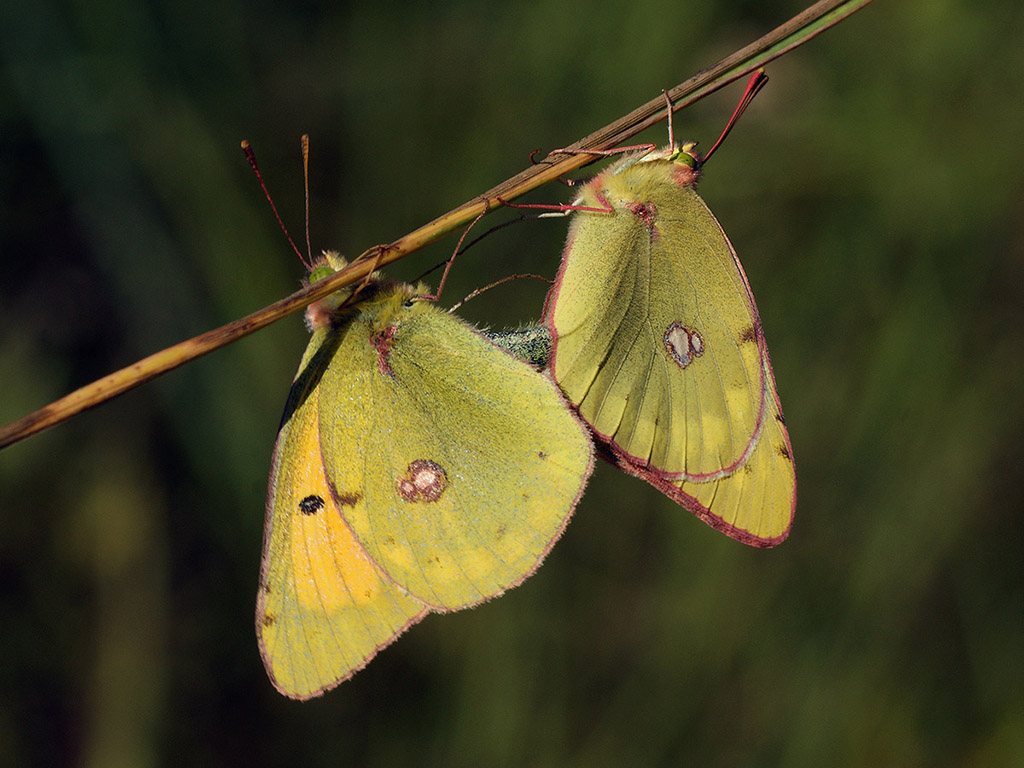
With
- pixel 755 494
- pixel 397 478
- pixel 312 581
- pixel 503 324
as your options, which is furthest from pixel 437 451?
pixel 503 324

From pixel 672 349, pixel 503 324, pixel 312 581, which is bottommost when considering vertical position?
pixel 312 581

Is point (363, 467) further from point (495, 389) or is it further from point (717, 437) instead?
point (717, 437)

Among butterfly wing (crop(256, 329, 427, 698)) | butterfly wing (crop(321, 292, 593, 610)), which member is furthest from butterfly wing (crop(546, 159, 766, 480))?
butterfly wing (crop(256, 329, 427, 698))

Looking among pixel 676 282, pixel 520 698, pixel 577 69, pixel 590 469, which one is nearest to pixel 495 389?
pixel 590 469

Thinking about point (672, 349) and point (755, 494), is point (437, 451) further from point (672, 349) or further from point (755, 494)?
point (755, 494)

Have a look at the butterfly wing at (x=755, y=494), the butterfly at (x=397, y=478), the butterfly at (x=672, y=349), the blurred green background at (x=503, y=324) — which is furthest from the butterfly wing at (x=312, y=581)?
the blurred green background at (x=503, y=324)

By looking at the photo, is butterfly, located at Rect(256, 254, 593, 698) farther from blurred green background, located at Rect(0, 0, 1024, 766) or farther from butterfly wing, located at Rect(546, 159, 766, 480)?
blurred green background, located at Rect(0, 0, 1024, 766)
